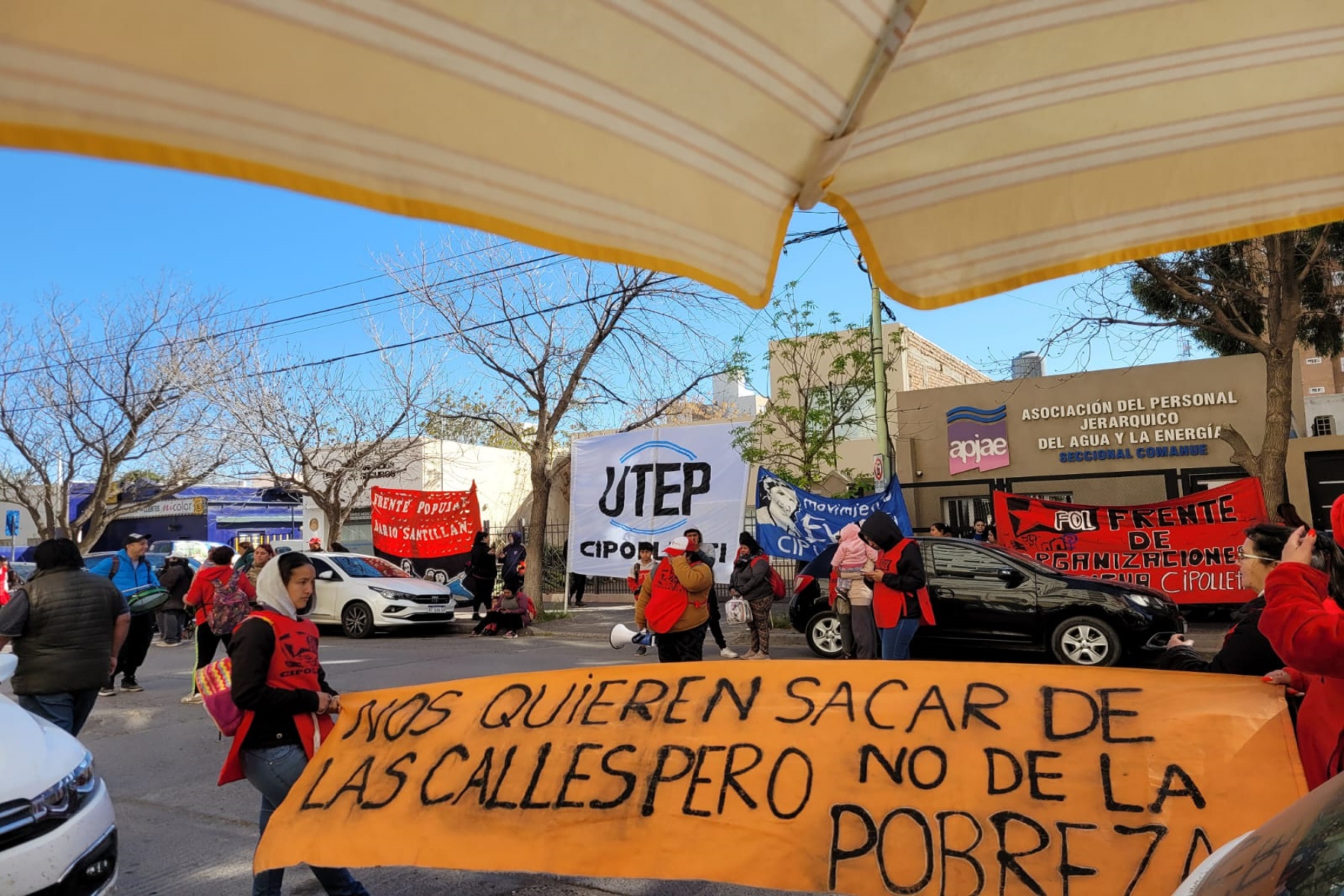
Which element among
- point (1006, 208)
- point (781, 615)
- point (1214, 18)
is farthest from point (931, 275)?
point (781, 615)

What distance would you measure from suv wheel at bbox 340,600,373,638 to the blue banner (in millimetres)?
7599

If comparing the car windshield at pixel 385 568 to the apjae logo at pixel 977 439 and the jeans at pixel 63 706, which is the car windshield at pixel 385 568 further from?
the apjae logo at pixel 977 439

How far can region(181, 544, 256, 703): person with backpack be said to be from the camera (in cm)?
871

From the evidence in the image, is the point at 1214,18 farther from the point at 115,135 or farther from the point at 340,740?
the point at 340,740

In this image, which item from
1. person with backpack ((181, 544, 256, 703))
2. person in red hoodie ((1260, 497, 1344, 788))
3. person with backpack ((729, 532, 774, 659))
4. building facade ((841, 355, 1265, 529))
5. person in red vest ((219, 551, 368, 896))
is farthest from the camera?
building facade ((841, 355, 1265, 529))

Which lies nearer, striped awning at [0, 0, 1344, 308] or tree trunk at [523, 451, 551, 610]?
striped awning at [0, 0, 1344, 308]

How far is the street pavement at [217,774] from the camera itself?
4.50 metres

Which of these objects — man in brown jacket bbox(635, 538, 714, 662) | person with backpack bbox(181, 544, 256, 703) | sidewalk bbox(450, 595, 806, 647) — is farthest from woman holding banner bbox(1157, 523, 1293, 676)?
sidewalk bbox(450, 595, 806, 647)

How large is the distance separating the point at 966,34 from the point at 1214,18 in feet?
2.40

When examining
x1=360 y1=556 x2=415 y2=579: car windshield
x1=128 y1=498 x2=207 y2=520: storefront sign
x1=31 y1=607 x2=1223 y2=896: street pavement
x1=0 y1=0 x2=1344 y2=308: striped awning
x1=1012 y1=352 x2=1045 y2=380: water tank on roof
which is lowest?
x1=31 y1=607 x2=1223 y2=896: street pavement

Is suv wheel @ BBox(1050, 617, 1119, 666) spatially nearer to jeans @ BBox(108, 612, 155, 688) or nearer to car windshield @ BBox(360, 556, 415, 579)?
jeans @ BBox(108, 612, 155, 688)

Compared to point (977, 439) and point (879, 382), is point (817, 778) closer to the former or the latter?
point (879, 382)

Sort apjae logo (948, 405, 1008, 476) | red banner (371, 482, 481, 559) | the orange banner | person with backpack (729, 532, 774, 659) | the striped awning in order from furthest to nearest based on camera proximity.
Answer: apjae logo (948, 405, 1008, 476), red banner (371, 482, 481, 559), person with backpack (729, 532, 774, 659), the orange banner, the striped awning

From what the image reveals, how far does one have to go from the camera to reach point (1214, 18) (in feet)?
8.35
